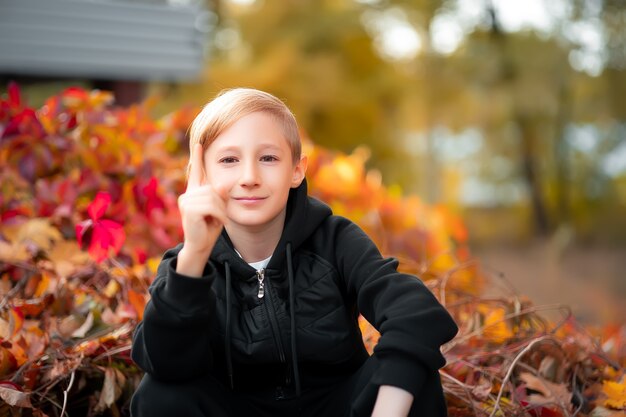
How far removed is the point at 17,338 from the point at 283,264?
780 millimetres

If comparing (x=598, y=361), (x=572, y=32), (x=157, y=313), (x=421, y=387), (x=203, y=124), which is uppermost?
(x=572, y=32)

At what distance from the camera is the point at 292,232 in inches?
65.4

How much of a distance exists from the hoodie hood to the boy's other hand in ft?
0.62

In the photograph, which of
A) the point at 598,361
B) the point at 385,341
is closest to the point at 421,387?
the point at 385,341

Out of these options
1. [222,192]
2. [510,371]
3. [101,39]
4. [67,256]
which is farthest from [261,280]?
[101,39]

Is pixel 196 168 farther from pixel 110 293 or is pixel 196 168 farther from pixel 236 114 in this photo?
pixel 110 293

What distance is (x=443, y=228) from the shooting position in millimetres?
4121

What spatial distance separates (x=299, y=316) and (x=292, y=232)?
0.60 ft

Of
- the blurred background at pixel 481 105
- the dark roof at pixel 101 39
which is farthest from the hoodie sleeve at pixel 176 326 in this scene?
the blurred background at pixel 481 105

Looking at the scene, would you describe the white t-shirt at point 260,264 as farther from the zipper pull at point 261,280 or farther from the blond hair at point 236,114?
the blond hair at point 236,114

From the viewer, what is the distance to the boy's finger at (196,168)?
1529mm

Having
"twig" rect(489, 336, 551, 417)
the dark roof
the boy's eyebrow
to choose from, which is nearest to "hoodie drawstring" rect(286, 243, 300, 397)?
the boy's eyebrow

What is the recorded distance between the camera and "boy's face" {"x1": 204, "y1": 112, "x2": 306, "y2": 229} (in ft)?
5.19

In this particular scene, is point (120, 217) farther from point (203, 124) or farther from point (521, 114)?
point (521, 114)
